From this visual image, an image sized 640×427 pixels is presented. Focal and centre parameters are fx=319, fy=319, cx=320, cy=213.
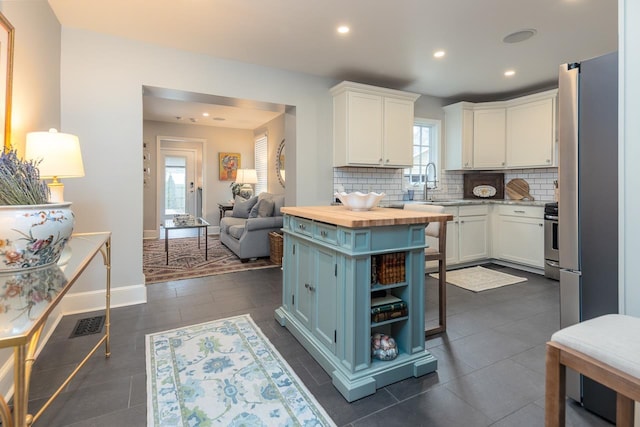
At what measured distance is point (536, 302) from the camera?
3.12 m

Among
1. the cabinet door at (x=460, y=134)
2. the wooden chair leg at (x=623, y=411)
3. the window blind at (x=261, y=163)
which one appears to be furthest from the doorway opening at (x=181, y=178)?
the wooden chair leg at (x=623, y=411)

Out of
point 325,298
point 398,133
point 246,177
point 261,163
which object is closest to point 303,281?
point 325,298

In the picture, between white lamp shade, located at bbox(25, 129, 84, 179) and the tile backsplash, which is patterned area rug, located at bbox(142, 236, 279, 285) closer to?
the tile backsplash

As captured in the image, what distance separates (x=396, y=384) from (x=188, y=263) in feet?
11.8

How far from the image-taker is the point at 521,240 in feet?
14.0

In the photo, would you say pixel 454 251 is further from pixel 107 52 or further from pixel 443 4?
pixel 107 52

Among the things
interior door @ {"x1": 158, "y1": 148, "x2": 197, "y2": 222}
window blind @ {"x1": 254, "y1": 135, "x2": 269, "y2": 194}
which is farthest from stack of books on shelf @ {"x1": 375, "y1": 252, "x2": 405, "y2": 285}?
interior door @ {"x1": 158, "y1": 148, "x2": 197, "y2": 222}

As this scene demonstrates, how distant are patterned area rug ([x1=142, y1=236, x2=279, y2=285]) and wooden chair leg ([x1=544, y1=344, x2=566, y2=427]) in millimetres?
3633

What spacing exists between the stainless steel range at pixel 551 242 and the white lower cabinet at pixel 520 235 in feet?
0.38

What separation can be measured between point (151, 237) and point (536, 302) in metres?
6.80

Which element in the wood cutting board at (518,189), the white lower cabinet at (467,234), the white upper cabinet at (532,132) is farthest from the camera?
the wood cutting board at (518,189)

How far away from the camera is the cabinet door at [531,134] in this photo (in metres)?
4.21

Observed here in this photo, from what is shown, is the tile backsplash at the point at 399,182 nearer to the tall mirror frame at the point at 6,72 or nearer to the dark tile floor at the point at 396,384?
the dark tile floor at the point at 396,384

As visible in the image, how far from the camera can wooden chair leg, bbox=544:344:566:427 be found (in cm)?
107
